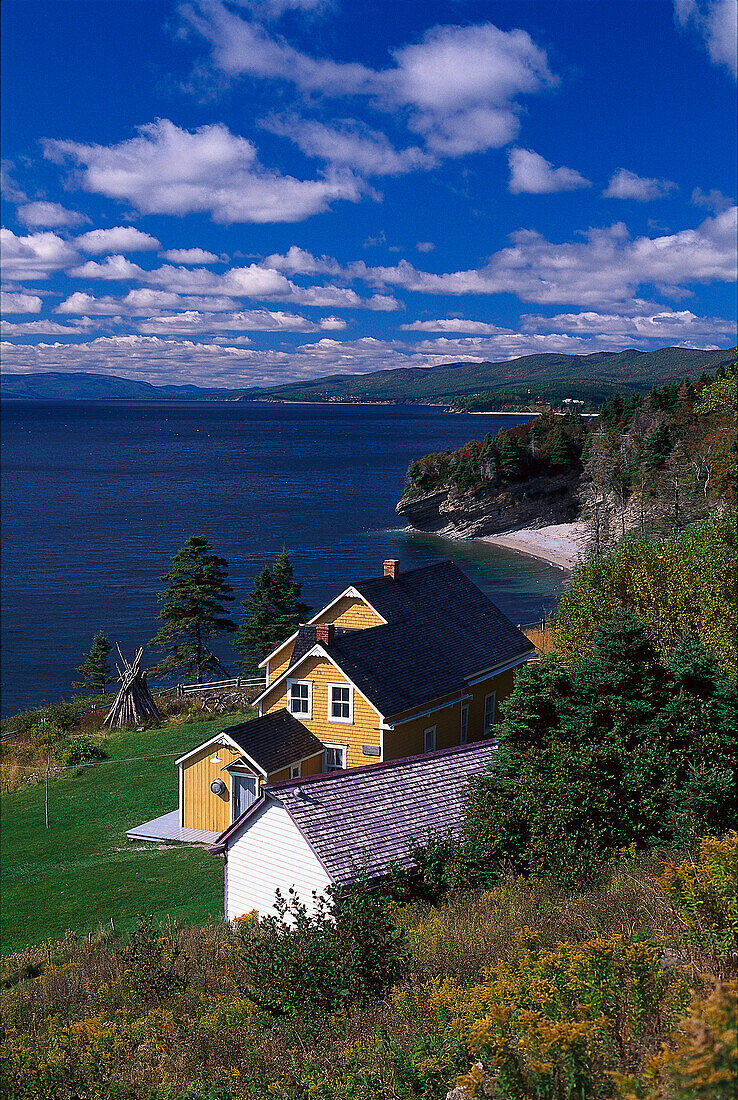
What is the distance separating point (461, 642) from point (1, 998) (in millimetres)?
18387

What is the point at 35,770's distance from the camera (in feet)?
107

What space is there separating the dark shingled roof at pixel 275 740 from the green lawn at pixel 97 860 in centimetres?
298

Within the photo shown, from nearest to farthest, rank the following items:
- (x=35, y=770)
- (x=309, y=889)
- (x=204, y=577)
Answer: (x=309, y=889) < (x=35, y=770) < (x=204, y=577)

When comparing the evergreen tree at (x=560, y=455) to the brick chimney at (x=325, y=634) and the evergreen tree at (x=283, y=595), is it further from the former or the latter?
the brick chimney at (x=325, y=634)

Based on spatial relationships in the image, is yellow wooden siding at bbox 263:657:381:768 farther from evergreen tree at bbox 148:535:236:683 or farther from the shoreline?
the shoreline

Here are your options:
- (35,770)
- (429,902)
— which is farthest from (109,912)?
(35,770)

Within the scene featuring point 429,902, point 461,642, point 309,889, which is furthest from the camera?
point 461,642

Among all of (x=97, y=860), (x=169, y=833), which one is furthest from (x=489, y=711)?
(x=97, y=860)

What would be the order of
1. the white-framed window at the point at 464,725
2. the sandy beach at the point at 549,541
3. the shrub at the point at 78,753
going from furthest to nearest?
the sandy beach at the point at 549,541, the shrub at the point at 78,753, the white-framed window at the point at 464,725

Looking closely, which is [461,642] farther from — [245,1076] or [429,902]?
[245,1076]

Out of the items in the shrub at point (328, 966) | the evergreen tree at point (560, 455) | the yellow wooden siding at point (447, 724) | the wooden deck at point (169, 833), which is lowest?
the wooden deck at point (169, 833)

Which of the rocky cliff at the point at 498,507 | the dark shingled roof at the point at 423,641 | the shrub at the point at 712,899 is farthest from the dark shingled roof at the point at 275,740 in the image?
the rocky cliff at the point at 498,507

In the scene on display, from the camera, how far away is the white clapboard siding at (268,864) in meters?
14.9

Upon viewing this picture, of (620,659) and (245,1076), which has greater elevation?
(620,659)
